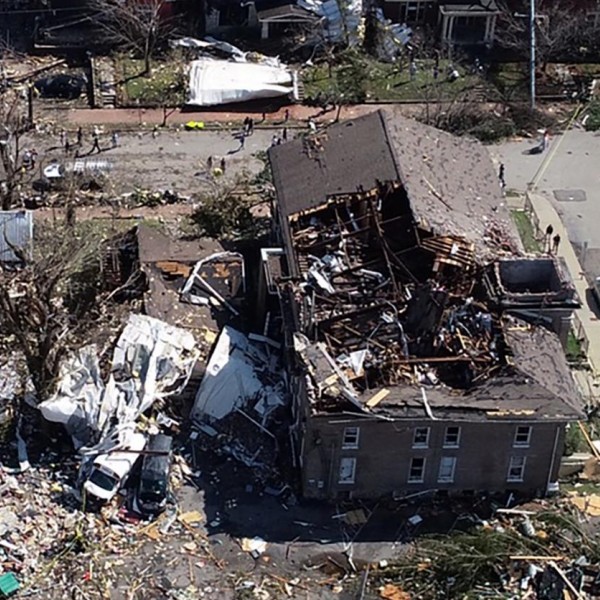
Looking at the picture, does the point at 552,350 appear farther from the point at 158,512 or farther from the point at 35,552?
the point at 35,552

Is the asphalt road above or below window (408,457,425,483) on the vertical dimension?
above

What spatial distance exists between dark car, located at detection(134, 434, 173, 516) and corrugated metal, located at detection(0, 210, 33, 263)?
12.9 m

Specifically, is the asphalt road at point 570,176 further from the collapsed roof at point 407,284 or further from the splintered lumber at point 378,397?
the splintered lumber at point 378,397

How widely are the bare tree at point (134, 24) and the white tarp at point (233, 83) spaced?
260 cm

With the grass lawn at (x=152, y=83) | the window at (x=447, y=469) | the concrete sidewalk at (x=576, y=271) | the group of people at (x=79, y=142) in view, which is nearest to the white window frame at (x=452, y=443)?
the window at (x=447, y=469)

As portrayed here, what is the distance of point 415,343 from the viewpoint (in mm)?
42781

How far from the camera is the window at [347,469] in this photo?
41656 millimetres

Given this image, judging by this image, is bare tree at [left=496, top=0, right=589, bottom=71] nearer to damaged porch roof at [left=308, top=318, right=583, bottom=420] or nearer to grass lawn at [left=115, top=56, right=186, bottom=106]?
grass lawn at [left=115, top=56, right=186, bottom=106]

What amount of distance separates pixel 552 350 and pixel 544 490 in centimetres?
441

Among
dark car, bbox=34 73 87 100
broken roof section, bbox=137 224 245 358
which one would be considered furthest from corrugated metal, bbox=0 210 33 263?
dark car, bbox=34 73 87 100

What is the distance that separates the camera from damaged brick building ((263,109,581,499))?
4106cm

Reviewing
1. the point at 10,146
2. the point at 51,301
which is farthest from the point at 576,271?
the point at 10,146

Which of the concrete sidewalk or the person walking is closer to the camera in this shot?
the concrete sidewalk

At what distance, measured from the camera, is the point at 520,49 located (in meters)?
68.2
